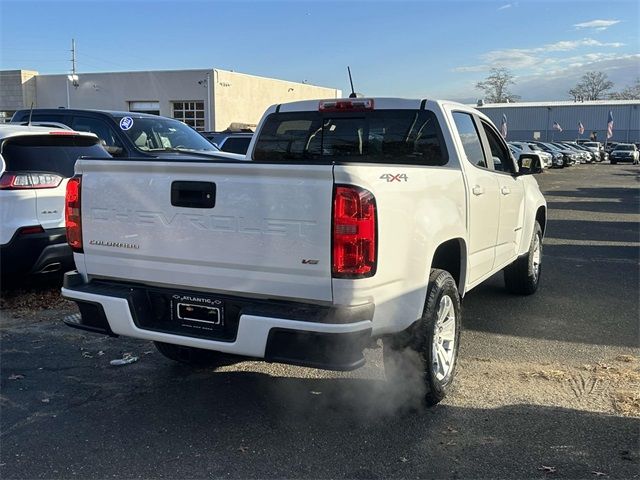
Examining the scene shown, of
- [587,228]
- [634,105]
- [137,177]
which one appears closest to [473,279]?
[137,177]

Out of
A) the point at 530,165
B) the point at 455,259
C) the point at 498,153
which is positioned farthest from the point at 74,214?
the point at 530,165

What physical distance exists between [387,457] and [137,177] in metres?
2.14

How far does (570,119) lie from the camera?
82.2 metres

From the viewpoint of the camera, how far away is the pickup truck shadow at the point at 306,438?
3180mm

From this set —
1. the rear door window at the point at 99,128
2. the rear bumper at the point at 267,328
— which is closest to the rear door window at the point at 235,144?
the rear door window at the point at 99,128

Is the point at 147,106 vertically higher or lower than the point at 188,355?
higher

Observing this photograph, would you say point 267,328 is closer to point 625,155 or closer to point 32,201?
point 32,201

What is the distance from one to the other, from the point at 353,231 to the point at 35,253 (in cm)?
398

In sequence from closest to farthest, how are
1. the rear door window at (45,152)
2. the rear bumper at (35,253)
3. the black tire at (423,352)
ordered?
the black tire at (423,352)
the rear bumper at (35,253)
the rear door window at (45,152)

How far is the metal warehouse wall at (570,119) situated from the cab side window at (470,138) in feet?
263

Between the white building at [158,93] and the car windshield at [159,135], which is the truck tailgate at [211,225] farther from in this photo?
the white building at [158,93]

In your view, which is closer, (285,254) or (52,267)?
(285,254)

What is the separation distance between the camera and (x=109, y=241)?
3.69m

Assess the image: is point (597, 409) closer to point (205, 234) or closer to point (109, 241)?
point (205, 234)
